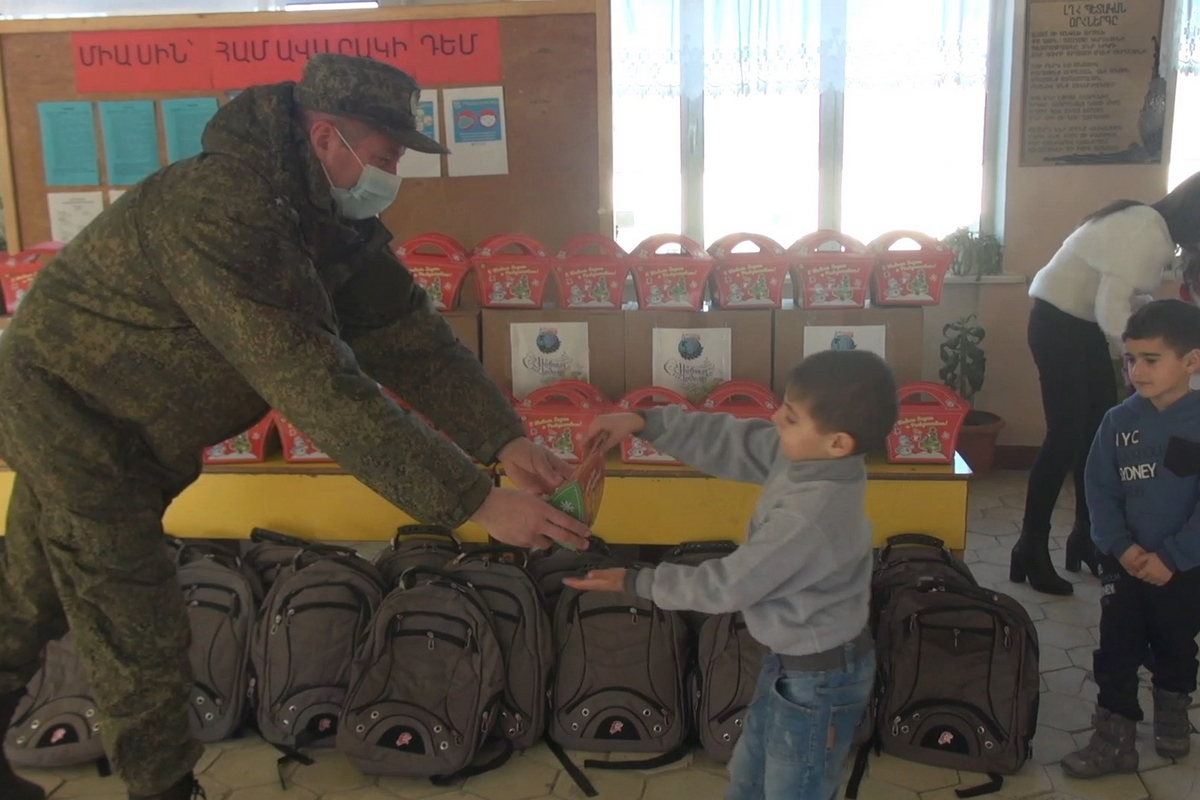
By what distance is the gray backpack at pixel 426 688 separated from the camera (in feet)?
6.50

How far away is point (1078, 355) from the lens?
2787 millimetres

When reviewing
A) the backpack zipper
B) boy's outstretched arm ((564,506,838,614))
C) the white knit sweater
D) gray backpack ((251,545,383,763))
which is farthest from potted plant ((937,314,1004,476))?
boy's outstretched arm ((564,506,838,614))

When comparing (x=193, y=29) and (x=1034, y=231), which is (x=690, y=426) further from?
(x=1034, y=231)

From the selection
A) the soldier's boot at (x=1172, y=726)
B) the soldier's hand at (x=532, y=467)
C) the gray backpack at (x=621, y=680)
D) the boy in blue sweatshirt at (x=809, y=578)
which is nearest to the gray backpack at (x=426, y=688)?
the gray backpack at (x=621, y=680)

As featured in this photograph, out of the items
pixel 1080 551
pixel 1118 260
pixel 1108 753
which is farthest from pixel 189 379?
pixel 1080 551

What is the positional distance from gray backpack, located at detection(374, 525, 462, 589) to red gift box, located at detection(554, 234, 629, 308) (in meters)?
0.68

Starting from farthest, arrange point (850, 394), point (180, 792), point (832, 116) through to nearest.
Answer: point (832, 116), point (180, 792), point (850, 394)

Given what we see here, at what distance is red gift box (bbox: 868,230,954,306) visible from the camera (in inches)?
95.9

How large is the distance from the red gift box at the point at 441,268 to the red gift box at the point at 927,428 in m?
1.18

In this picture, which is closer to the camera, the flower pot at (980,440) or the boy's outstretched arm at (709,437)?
the boy's outstretched arm at (709,437)

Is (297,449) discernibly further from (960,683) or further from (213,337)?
(960,683)

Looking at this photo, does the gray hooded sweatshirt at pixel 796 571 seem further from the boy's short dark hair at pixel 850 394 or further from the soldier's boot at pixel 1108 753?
the soldier's boot at pixel 1108 753

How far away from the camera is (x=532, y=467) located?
1.69 metres

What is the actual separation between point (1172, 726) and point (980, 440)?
1.97 metres
